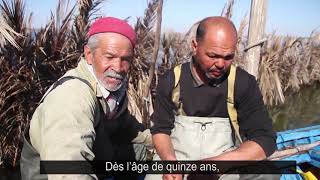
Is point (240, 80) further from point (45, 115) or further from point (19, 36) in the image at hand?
point (19, 36)

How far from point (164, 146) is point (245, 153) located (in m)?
0.62

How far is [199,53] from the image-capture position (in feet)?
8.82

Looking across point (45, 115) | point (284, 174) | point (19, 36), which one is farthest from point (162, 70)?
point (45, 115)

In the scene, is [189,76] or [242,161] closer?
[242,161]

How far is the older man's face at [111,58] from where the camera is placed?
8.08 ft

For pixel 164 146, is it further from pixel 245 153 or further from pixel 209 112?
pixel 245 153

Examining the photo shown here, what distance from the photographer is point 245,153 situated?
267 cm

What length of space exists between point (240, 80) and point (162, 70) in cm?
492

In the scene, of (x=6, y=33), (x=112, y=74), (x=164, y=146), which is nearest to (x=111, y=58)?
(x=112, y=74)

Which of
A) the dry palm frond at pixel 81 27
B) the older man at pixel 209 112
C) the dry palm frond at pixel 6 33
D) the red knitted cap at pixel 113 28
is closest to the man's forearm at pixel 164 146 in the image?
the older man at pixel 209 112

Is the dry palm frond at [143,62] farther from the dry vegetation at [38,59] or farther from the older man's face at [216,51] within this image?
the older man's face at [216,51]

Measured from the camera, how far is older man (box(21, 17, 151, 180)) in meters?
1.95
